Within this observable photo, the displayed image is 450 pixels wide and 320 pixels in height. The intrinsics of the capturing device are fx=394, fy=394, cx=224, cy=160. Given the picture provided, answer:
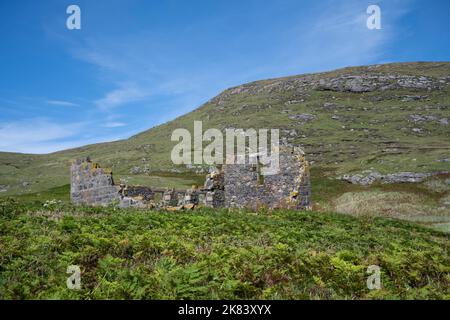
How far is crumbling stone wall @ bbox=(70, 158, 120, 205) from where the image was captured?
995 inches

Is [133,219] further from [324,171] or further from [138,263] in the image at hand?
[324,171]

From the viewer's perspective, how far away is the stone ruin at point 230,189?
24.8m

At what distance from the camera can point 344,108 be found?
163 metres

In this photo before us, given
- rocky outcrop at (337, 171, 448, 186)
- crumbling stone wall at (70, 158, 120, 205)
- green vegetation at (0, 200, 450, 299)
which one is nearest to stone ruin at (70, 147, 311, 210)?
crumbling stone wall at (70, 158, 120, 205)

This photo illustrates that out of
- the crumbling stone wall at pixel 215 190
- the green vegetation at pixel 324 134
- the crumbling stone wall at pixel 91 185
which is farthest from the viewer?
the green vegetation at pixel 324 134

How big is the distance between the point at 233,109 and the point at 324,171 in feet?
348

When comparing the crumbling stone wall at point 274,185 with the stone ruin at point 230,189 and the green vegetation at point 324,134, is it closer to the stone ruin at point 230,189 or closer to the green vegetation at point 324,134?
the stone ruin at point 230,189

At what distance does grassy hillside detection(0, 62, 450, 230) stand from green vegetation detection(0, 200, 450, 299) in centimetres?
2600

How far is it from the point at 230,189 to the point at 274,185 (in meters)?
3.26

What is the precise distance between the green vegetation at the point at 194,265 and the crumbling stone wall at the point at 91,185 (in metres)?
11.7

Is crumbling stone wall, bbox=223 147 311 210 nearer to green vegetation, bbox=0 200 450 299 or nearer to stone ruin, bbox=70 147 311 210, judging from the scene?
stone ruin, bbox=70 147 311 210

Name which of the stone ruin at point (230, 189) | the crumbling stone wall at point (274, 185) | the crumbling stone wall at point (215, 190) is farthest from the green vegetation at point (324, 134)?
the crumbling stone wall at point (274, 185)

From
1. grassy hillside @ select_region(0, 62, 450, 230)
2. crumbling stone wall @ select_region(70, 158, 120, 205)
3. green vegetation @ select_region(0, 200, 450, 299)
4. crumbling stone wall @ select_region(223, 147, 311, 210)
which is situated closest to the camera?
green vegetation @ select_region(0, 200, 450, 299)
